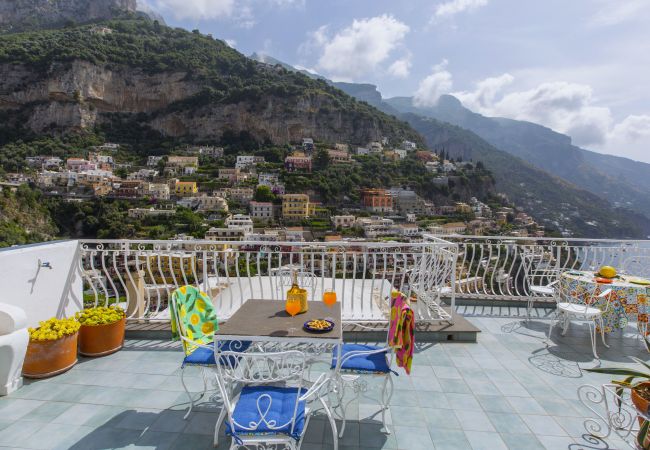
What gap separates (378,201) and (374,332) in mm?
54527

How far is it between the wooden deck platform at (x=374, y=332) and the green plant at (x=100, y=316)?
382 mm

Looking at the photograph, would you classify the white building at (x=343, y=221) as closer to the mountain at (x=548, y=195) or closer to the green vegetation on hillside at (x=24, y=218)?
the green vegetation on hillside at (x=24, y=218)

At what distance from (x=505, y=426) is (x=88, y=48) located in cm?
8720

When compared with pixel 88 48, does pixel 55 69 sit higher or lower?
lower

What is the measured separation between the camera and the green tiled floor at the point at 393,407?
6.73 ft

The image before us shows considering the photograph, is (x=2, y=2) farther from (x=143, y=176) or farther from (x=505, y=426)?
(x=505, y=426)

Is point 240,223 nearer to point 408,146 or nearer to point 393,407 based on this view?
point 393,407

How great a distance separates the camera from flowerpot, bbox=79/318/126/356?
124 inches

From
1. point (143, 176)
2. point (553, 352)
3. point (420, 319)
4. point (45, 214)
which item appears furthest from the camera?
point (143, 176)

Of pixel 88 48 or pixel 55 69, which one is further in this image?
pixel 88 48

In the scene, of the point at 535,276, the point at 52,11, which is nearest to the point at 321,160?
the point at 535,276

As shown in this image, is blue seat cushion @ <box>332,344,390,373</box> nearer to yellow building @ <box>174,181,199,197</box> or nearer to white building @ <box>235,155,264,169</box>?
yellow building @ <box>174,181,199,197</box>

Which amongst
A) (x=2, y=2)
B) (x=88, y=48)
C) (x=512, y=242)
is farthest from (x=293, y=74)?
(x=512, y=242)

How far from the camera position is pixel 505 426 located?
2.23 meters
